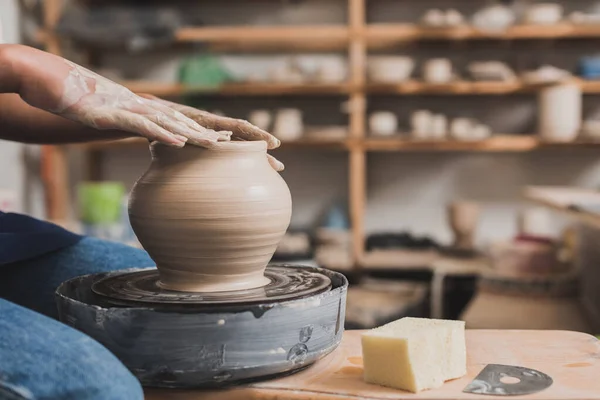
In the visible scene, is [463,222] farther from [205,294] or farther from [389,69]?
[205,294]

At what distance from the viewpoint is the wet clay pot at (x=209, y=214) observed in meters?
1.11

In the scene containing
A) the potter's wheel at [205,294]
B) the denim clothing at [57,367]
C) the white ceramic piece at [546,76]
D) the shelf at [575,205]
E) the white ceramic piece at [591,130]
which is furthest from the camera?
the white ceramic piece at [546,76]

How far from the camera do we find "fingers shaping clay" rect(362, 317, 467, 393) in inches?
38.5

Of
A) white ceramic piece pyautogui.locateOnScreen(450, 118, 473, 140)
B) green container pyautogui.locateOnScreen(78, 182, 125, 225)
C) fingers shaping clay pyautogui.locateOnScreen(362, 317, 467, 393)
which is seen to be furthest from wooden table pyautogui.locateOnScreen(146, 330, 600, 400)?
white ceramic piece pyautogui.locateOnScreen(450, 118, 473, 140)

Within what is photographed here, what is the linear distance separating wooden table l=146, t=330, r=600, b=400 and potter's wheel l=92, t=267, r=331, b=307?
117 mm

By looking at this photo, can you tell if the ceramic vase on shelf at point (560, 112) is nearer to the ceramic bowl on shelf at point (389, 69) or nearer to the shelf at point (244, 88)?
the ceramic bowl on shelf at point (389, 69)

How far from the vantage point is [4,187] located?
14.5 feet

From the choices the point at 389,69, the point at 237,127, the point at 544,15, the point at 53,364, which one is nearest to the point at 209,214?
the point at 237,127

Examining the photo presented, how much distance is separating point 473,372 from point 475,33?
11.7ft

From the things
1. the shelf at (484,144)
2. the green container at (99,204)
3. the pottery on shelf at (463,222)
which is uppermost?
the shelf at (484,144)

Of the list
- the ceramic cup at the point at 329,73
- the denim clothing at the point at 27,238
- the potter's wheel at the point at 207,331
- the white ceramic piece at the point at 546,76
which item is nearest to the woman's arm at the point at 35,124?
the denim clothing at the point at 27,238

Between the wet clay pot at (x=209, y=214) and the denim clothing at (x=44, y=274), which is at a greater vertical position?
the wet clay pot at (x=209, y=214)

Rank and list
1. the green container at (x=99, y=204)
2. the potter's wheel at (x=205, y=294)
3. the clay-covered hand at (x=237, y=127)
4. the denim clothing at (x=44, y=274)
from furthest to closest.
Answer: the green container at (x=99, y=204), the denim clothing at (x=44, y=274), the clay-covered hand at (x=237, y=127), the potter's wheel at (x=205, y=294)

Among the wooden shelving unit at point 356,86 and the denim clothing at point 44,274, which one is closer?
the denim clothing at point 44,274
